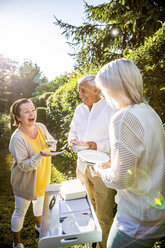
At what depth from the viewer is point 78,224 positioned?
4.54 ft

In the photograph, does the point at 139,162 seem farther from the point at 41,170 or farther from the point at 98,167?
the point at 41,170

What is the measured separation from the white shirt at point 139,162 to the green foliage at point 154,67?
2007 mm

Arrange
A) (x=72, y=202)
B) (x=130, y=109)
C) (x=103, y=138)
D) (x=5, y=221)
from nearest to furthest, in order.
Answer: (x=130, y=109) < (x=72, y=202) < (x=103, y=138) < (x=5, y=221)

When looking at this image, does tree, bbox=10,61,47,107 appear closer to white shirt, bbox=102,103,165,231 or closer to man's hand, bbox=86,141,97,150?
man's hand, bbox=86,141,97,150

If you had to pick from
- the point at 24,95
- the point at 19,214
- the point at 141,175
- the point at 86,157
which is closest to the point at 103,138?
the point at 86,157

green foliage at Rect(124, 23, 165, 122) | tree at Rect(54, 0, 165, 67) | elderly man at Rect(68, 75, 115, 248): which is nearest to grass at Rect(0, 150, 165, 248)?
elderly man at Rect(68, 75, 115, 248)

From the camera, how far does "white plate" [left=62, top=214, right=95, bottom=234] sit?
4.37 ft

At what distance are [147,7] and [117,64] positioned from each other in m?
5.08

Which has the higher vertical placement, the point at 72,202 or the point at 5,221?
the point at 72,202

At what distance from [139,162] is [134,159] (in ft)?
0.28

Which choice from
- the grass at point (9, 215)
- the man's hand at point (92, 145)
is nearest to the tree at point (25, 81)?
the grass at point (9, 215)

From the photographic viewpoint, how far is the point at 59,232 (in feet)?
4.41

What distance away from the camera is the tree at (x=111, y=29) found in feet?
16.5

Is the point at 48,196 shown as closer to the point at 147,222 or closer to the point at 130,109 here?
the point at 147,222
